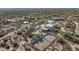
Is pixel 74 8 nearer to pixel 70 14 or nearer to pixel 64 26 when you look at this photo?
pixel 70 14

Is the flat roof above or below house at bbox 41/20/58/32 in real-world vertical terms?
below

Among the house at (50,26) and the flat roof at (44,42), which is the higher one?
the house at (50,26)

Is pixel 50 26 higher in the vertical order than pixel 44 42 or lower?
higher

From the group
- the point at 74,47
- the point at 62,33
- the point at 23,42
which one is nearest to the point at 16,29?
the point at 23,42

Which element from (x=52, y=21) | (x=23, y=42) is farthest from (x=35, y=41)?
(x=52, y=21)

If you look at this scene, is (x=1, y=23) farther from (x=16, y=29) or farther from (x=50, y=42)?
Answer: (x=50, y=42)
